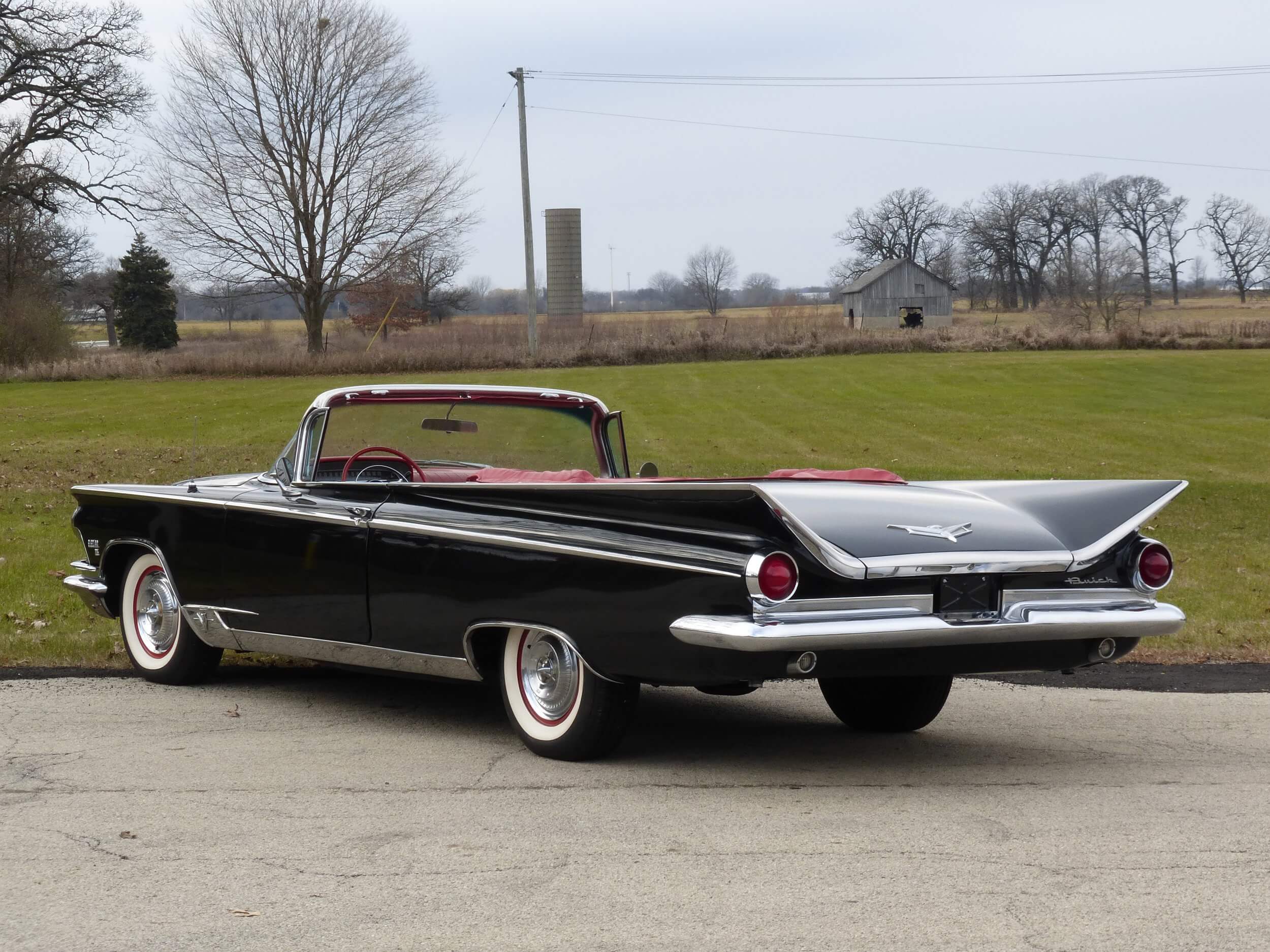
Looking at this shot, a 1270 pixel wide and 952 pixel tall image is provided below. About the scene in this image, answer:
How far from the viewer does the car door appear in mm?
5590

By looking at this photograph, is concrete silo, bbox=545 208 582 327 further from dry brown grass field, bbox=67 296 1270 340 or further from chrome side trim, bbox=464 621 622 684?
chrome side trim, bbox=464 621 622 684

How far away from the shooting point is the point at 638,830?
13.8 ft

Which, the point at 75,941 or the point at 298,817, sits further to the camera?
the point at 298,817

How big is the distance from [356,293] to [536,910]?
4918cm

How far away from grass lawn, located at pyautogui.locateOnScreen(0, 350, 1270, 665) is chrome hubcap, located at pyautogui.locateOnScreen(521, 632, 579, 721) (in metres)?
3.12

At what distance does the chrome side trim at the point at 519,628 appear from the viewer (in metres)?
4.77

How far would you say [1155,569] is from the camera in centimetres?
499

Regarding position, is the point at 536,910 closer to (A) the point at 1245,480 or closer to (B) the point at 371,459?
(B) the point at 371,459

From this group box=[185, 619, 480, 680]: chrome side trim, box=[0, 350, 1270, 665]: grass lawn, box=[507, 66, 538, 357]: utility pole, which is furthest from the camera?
box=[507, 66, 538, 357]: utility pole

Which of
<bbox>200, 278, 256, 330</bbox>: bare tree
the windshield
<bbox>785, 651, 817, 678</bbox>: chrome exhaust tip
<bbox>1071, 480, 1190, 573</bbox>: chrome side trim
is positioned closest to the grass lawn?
the windshield

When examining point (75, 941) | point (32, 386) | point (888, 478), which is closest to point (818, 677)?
point (888, 478)

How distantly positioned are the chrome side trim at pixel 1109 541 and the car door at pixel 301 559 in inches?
106

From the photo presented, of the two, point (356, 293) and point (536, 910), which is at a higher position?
point (356, 293)

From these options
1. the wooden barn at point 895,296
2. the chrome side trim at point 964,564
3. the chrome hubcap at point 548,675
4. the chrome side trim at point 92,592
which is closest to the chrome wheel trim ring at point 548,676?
the chrome hubcap at point 548,675
